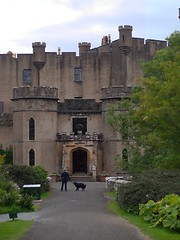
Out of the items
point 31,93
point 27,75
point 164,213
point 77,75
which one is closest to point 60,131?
point 31,93

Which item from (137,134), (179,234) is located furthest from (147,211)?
(137,134)

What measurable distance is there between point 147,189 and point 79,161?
1448 inches

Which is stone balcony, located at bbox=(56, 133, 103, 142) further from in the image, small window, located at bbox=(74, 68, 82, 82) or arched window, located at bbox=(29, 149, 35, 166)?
small window, located at bbox=(74, 68, 82, 82)

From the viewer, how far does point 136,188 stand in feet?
88.7

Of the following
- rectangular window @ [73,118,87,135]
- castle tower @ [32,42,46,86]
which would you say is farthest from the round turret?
rectangular window @ [73,118,87,135]

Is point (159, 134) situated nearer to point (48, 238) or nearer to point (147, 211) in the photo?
point (147, 211)

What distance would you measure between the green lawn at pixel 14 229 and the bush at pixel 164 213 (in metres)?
4.11

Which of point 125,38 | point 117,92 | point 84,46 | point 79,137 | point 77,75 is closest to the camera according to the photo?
point 117,92

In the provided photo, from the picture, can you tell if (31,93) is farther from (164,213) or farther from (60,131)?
(164,213)

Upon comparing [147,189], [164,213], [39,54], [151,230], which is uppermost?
[39,54]

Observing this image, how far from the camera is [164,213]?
69.1ft

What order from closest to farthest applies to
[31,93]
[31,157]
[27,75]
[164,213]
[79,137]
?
[164,213] → [31,93] → [31,157] → [79,137] → [27,75]

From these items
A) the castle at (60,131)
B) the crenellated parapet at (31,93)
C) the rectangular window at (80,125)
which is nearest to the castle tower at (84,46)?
the castle at (60,131)

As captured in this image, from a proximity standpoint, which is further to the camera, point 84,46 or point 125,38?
point 84,46
